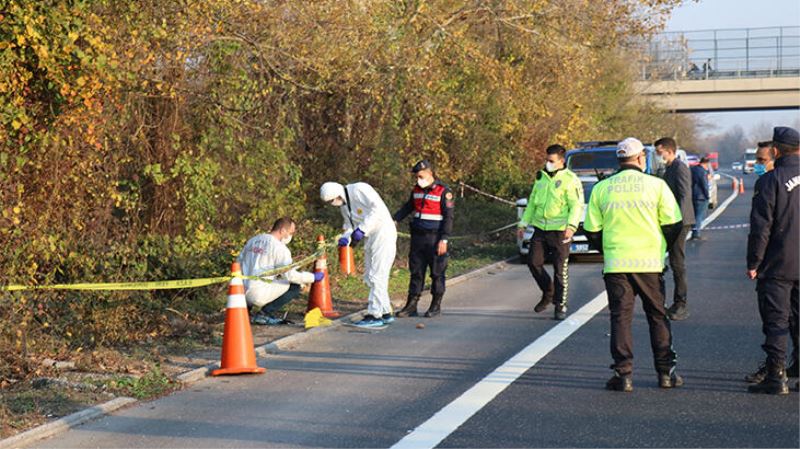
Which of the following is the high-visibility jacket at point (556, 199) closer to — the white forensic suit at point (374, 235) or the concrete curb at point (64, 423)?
the white forensic suit at point (374, 235)

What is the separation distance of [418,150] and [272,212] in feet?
24.3

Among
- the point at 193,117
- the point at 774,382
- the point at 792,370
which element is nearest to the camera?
the point at 774,382

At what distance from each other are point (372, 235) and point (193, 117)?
3.93 meters

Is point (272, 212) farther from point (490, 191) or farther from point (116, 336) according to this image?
point (490, 191)

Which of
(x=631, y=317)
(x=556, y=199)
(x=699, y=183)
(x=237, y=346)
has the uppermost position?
(x=699, y=183)

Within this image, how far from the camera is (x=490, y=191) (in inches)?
1319

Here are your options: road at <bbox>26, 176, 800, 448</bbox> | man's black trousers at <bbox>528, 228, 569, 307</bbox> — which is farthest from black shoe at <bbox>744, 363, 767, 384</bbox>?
man's black trousers at <bbox>528, 228, 569, 307</bbox>

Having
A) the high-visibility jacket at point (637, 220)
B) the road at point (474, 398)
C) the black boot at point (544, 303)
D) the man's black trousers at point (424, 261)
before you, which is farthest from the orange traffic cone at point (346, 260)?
the high-visibility jacket at point (637, 220)

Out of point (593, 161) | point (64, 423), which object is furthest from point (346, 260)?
point (64, 423)

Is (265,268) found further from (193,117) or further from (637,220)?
(637,220)

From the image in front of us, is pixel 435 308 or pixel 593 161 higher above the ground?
pixel 593 161

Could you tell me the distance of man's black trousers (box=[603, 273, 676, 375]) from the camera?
9062 millimetres

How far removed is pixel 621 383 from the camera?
356 inches

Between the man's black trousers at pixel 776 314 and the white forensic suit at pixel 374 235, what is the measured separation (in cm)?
483
